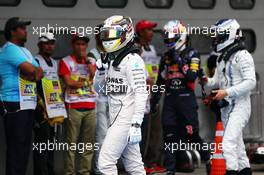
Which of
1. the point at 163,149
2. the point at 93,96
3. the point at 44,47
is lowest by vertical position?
the point at 163,149

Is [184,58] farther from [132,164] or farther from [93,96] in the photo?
[132,164]

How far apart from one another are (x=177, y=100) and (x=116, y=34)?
2488 mm

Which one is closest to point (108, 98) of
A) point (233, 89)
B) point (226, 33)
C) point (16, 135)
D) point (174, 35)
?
point (16, 135)

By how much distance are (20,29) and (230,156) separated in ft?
8.95

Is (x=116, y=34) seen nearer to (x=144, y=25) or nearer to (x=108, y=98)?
(x=108, y=98)

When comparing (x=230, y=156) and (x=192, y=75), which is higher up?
(x=192, y=75)

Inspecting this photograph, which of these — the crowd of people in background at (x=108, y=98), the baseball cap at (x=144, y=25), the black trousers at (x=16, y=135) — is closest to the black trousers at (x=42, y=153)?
the crowd of people in background at (x=108, y=98)

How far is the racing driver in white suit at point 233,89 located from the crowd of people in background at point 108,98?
0.05 feet

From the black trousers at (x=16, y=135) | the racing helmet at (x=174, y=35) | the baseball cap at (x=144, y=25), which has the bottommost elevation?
the black trousers at (x=16, y=135)

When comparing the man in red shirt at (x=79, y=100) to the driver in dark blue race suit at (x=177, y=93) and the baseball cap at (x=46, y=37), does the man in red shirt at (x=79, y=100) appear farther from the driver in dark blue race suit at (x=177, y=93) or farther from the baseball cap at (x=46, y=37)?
the driver in dark blue race suit at (x=177, y=93)

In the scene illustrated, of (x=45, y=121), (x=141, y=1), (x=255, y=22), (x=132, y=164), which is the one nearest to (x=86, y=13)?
(x=141, y=1)

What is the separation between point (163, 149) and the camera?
11.4 meters

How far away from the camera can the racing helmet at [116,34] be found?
841 centimetres

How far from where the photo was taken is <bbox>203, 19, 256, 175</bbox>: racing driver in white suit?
9.12 metres
